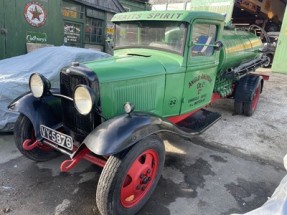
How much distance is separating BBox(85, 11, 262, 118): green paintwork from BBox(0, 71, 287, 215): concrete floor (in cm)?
74

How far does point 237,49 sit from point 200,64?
2027 mm

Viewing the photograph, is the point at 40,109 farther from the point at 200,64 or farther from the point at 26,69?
the point at 200,64

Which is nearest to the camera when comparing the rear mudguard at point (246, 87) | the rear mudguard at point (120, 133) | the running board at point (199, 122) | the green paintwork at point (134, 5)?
the rear mudguard at point (120, 133)

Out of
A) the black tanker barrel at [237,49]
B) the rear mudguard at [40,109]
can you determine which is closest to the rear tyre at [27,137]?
the rear mudguard at [40,109]

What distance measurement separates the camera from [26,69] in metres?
4.42

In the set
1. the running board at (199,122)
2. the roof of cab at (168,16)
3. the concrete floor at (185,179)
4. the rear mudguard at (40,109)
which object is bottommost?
the concrete floor at (185,179)

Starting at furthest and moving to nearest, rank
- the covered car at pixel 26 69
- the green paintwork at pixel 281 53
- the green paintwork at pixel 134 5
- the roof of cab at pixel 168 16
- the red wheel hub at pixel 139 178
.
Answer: the green paintwork at pixel 281 53
the green paintwork at pixel 134 5
the covered car at pixel 26 69
the roof of cab at pixel 168 16
the red wheel hub at pixel 139 178

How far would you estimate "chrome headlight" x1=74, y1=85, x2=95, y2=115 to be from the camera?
7.61 feet

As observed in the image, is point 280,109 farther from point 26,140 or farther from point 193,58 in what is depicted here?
point 26,140

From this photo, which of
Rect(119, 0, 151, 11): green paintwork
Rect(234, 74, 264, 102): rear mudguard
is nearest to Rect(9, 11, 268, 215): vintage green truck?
Rect(234, 74, 264, 102): rear mudguard

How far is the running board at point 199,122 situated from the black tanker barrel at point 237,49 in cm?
101

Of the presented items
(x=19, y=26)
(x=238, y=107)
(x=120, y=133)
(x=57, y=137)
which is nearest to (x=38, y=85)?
(x=57, y=137)

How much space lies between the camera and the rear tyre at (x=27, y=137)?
2.99m

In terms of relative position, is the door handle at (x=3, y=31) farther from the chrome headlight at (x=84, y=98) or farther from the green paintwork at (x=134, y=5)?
the chrome headlight at (x=84, y=98)
